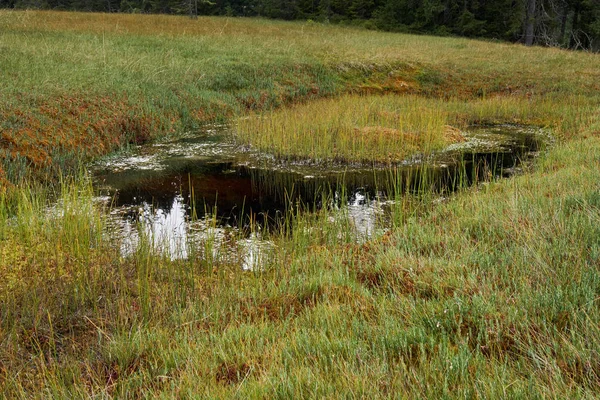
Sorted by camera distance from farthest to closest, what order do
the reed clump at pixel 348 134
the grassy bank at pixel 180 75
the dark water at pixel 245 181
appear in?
1. the reed clump at pixel 348 134
2. the grassy bank at pixel 180 75
3. the dark water at pixel 245 181

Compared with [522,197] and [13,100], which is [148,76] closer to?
[13,100]

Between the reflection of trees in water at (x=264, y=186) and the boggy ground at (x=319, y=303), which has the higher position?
the boggy ground at (x=319, y=303)

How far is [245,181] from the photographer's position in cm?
902

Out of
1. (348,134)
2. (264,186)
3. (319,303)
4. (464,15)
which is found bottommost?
(264,186)

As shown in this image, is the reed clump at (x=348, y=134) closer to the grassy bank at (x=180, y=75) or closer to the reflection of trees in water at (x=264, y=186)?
the reflection of trees in water at (x=264, y=186)

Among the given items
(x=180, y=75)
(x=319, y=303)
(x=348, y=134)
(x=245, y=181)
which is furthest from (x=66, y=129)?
(x=319, y=303)

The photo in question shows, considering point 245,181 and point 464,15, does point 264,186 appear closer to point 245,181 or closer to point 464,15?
point 245,181

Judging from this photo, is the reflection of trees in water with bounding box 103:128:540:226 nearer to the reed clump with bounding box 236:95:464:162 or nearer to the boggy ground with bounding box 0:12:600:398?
the reed clump with bounding box 236:95:464:162

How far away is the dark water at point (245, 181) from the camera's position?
7020 millimetres

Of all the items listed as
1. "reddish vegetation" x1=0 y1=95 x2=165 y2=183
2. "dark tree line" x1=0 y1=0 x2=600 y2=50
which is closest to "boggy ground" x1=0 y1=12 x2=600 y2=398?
"reddish vegetation" x1=0 y1=95 x2=165 y2=183

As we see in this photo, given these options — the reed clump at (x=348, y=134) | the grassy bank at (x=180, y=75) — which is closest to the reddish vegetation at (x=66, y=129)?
the grassy bank at (x=180, y=75)

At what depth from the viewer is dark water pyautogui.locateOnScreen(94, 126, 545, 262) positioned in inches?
276

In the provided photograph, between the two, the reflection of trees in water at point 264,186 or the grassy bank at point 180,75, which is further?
the grassy bank at point 180,75

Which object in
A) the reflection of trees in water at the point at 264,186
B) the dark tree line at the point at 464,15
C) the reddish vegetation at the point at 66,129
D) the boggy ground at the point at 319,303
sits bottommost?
the reflection of trees in water at the point at 264,186
